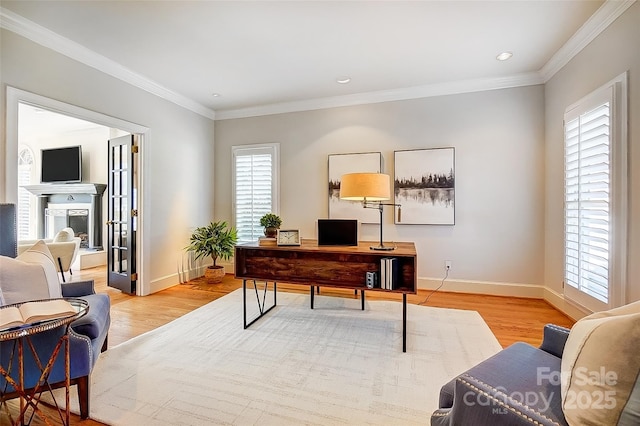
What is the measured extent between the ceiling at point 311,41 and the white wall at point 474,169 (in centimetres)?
29

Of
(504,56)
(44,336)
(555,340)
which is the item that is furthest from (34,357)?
(504,56)

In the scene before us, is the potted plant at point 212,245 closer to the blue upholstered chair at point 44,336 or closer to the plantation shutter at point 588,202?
the blue upholstered chair at point 44,336

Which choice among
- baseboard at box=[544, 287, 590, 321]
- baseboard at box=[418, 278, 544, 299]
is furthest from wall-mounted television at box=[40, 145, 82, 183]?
baseboard at box=[544, 287, 590, 321]

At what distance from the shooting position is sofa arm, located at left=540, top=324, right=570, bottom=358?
132 cm

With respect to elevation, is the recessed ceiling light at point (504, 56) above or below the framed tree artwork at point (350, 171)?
above

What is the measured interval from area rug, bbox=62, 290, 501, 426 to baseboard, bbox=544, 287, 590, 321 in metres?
0.91

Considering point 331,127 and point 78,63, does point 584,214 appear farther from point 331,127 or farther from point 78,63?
point 78,63

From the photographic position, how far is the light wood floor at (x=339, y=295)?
2627 millimetres

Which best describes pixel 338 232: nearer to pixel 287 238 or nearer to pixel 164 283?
pixel 287 238

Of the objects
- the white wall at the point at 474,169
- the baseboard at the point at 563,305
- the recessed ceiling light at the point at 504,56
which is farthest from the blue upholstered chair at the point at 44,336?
the recessed ceiling light at the point at 504,56

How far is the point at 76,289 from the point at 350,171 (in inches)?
130

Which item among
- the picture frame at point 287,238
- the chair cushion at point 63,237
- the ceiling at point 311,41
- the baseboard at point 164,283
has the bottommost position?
the baseboard at point 164,283

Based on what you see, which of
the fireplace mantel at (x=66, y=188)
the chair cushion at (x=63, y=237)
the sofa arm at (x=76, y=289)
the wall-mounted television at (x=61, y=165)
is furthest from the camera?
the wall-mounted television at (x=61, y=165)

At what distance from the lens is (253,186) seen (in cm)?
474
